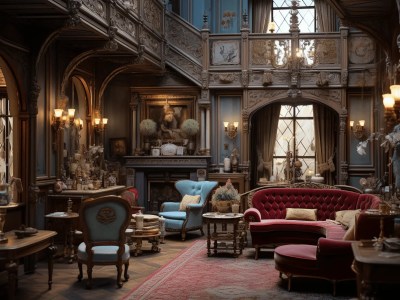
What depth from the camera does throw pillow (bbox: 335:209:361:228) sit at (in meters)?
9.10

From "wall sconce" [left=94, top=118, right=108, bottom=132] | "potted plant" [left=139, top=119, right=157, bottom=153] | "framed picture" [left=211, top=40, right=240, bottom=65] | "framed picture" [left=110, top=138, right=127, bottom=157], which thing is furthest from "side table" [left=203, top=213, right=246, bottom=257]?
"framed picture" [left=211, top=40, right=240, bottom=65]

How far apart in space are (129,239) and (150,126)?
14.4ft

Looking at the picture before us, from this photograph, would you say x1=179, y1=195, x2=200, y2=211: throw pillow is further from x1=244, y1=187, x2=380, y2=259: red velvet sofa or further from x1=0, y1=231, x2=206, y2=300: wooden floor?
x1=0, y1=231, x2=206, y2=300: wooden floor

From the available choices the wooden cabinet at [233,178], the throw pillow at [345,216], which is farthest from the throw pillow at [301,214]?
the wooden cabinet at [233,178]

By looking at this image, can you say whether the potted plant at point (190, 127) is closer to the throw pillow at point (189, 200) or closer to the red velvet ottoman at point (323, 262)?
the throw pillow at point (189, 200)

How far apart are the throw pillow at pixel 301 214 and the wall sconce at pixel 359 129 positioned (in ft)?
15.0

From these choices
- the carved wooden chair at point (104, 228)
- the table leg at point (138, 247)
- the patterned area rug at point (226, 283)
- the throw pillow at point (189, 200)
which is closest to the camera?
the patterned area rug at point (226, 283)

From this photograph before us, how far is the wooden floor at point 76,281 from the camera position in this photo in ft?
23.3

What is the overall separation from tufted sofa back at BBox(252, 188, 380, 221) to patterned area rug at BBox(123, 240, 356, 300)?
140 centimetres

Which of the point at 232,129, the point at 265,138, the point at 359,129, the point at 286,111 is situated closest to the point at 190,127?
the point at 232,129

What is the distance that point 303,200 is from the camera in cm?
1062

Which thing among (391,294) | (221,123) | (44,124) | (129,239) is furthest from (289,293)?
(221,123)

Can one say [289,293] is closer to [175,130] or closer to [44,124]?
[44,124]

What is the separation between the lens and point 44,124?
9.86 m
